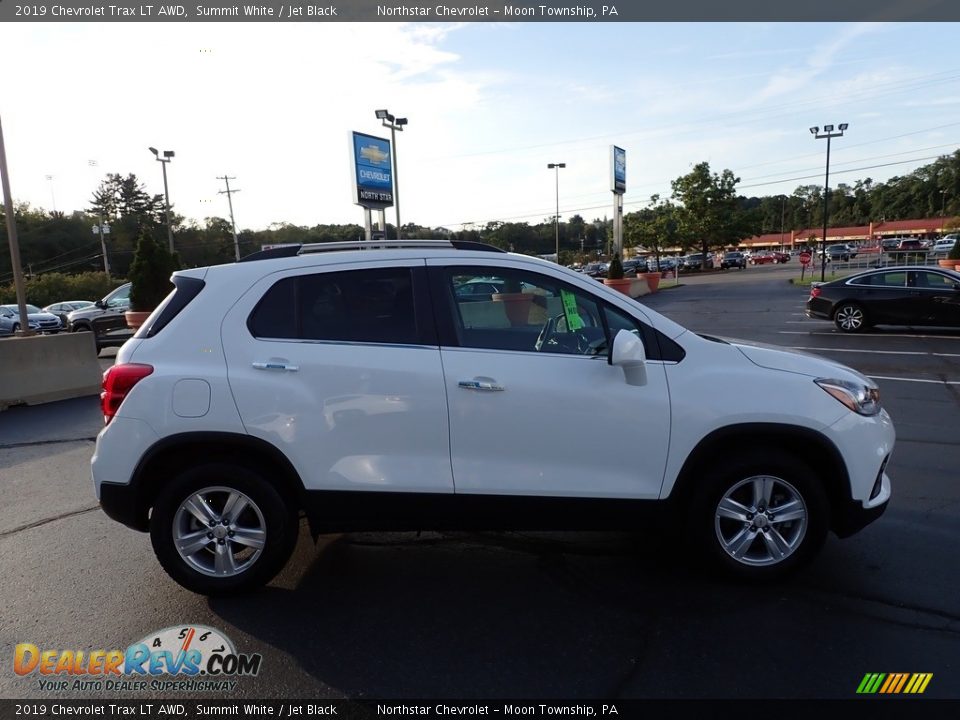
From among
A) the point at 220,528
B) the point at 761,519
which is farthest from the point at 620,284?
the point at 220,528

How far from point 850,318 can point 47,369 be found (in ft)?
52.1

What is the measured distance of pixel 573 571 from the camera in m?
3.93

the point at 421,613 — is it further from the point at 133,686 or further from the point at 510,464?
the point at 133,686

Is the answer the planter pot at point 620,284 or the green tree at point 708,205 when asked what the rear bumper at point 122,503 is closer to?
the planter pot at point 620,284

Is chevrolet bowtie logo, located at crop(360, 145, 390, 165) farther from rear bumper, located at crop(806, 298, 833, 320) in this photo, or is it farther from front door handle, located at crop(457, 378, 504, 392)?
front door handle, located at crop(457, 378, 504, 392)

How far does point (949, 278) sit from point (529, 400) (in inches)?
566

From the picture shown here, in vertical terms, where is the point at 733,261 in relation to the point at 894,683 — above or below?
below

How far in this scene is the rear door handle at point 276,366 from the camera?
3518 millimetres

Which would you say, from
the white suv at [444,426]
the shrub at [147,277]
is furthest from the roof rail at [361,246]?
the shrub at [147,277]

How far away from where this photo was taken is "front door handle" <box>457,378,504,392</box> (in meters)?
3.47

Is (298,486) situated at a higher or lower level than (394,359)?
lower

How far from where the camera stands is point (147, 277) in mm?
14359

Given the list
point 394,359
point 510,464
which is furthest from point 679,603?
point 394,359

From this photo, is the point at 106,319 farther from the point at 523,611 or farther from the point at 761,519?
the point at 761,519
